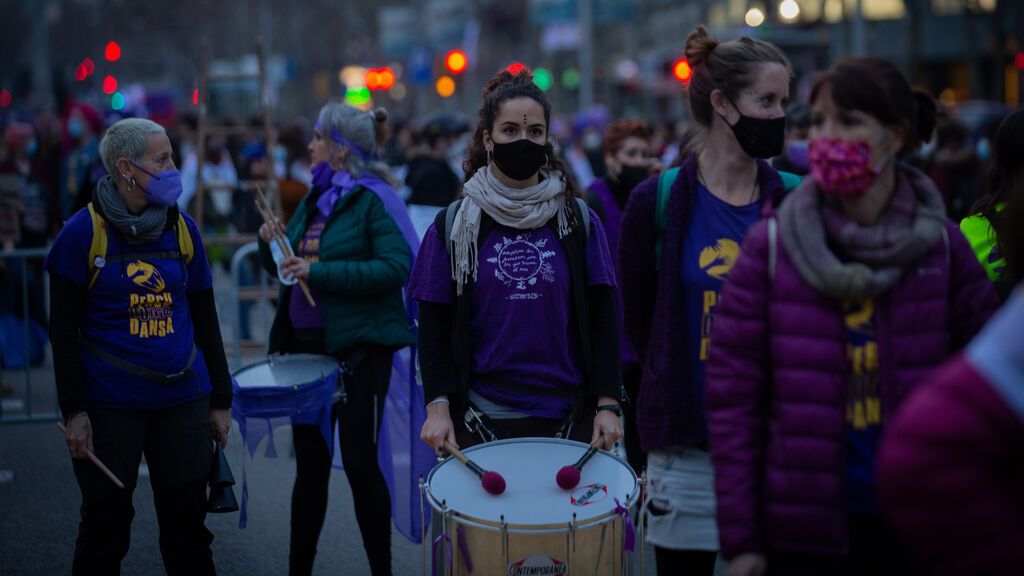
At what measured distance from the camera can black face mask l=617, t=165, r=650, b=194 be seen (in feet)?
22.5

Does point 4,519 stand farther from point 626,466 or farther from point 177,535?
point 626,466

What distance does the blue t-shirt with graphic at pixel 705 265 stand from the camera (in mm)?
3510

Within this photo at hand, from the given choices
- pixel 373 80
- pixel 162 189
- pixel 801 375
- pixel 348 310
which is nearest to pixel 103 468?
pixel 162 189

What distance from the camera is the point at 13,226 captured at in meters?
11.5

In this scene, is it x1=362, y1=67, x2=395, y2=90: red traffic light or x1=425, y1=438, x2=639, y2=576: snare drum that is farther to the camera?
x1=362, y1=67, x2=395, y2=90: red traffic light

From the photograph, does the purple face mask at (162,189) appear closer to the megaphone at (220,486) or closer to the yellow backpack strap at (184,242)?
the yellow backpack strap at (184,242)

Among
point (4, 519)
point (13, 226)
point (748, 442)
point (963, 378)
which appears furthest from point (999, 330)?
point (13, 226)

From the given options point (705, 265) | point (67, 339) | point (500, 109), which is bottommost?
point (67, 339)

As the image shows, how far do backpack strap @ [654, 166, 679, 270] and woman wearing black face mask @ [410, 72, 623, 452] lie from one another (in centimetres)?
55

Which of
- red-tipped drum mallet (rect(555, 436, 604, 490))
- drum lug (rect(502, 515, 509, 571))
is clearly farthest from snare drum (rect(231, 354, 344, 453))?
drum lug (rect(502, 515, 509, 571))

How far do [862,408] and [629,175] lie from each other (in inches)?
165

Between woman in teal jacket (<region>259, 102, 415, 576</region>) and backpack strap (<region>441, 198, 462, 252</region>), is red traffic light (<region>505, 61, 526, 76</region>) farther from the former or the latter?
woman in teal jacket (<region>259, 102, 415, 576</region>)

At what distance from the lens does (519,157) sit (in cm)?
416

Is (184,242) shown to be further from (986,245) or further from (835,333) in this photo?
(986,245)
